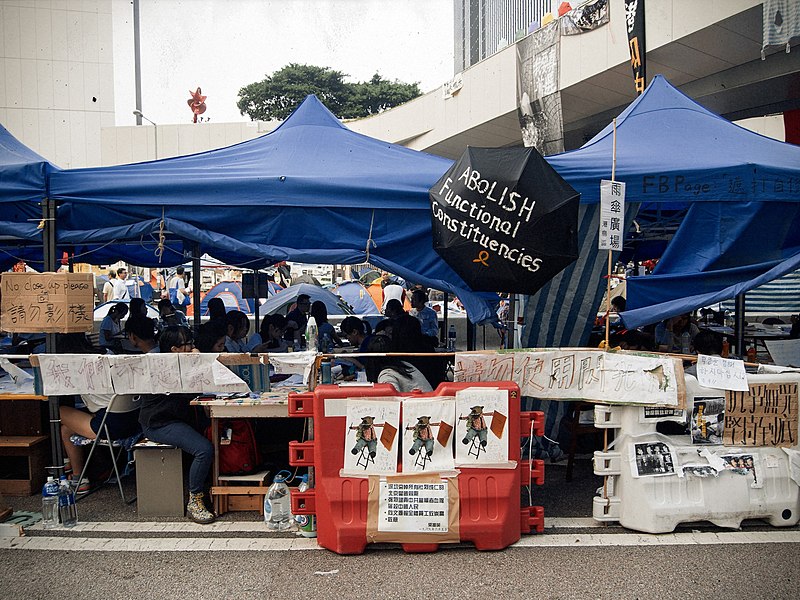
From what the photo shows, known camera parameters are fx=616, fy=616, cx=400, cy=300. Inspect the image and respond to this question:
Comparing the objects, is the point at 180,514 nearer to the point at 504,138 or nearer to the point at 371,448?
the point at 371,448

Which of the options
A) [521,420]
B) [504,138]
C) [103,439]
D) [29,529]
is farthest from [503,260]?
[504,138]

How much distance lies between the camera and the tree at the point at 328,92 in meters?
51.3

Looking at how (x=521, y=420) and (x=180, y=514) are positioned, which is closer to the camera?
(x=521, y=420)

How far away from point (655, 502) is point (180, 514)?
12.5ft

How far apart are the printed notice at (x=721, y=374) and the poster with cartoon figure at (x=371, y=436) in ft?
7.78

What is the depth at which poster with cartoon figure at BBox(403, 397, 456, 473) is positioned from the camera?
445 centimetres

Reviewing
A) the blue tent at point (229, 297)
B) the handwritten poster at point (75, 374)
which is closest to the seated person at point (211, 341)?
the handwritten poster at point (75, 374)

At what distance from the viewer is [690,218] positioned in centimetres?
604

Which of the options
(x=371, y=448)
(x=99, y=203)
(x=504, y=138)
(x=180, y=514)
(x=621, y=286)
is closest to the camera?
(x=371, y=448)

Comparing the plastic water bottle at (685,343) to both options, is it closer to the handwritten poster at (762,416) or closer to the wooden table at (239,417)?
the handwritten poster at (762,416)

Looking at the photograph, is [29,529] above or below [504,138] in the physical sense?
below

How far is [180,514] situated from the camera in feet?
16.9

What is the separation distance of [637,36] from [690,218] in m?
6.82

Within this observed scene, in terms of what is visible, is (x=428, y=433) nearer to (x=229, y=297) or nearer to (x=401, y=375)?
(x=401, y=375)
